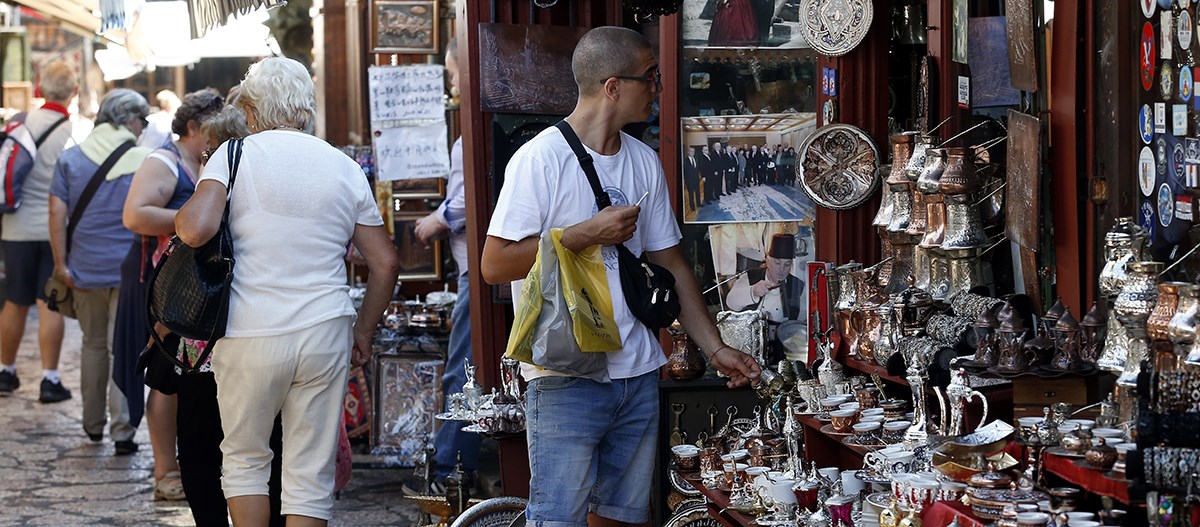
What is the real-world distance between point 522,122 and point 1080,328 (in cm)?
279

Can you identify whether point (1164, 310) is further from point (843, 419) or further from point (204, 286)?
point (204, 286)

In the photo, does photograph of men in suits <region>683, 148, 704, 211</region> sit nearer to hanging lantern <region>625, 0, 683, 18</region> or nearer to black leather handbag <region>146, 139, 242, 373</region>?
hanging lantern <region>625, 0, 683, 18</region>

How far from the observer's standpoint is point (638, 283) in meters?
4.11

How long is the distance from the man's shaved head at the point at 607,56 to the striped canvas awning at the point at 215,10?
2318 mm

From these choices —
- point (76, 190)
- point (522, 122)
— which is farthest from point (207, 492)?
point (76, 190)

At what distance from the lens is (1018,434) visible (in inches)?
136

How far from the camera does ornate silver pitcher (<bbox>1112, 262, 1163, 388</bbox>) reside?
3.27 metres

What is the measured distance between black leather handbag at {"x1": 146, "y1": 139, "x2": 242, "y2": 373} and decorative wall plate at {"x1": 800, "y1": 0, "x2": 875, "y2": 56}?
1940 millimetres

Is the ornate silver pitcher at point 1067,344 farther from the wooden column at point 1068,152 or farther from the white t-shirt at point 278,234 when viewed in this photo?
the white t-shirt at point 278,234

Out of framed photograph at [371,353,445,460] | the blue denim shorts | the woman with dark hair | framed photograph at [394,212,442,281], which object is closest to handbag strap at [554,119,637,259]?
the blue denim shorts

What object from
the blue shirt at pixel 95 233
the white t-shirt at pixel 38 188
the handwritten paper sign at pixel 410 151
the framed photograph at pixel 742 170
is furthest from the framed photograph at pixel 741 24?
the white t-shirt at pixel 38 188

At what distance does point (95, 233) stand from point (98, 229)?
0.10ft

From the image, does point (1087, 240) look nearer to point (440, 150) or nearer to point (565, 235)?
point (565, 235)

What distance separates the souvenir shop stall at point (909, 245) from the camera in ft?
11.0
